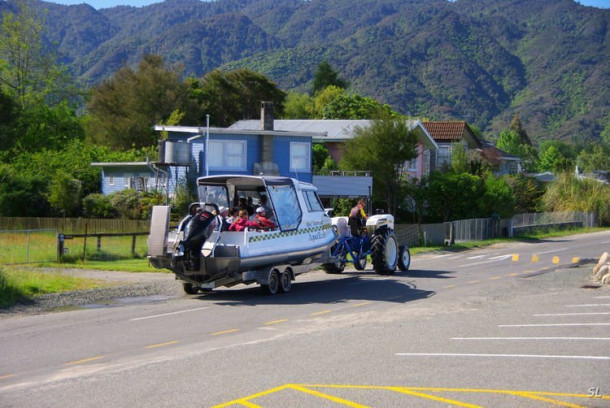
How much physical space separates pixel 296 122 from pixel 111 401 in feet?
166

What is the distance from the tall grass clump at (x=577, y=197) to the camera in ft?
199

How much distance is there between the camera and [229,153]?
4459cm

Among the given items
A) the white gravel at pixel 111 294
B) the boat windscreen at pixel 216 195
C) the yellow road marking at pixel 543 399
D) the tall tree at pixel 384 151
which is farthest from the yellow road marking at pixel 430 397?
the tall tree at pixel 384 151

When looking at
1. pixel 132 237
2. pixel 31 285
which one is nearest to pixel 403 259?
pixel 31 285

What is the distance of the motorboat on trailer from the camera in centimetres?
1806

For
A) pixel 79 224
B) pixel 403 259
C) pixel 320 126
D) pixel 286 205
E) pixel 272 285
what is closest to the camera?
pixel 272 285

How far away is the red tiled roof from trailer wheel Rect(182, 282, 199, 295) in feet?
158

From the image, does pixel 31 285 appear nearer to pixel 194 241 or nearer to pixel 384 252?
pixel 194 241

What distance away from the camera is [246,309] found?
17203mm

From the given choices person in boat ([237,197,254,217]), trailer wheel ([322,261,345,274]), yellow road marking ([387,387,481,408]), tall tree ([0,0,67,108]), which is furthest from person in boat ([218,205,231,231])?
tall tree ([0,0,67,108])

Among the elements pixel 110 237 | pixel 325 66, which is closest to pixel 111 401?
pixel 110 237

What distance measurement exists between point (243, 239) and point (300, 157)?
95.7ft

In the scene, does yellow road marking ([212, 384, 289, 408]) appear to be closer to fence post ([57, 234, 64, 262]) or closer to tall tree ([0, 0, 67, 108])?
fence post ([57, 234, 64, 262])

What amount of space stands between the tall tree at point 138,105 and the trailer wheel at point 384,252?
174ft
